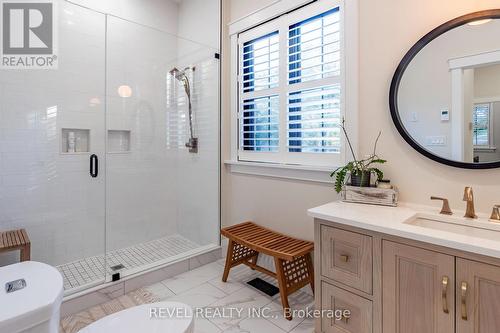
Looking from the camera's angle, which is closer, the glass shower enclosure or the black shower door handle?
the glass shower enclosure

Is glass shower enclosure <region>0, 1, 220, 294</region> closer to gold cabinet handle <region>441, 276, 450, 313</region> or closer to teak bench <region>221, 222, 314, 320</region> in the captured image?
teak bench <region>221, 222, 314, 320</region>

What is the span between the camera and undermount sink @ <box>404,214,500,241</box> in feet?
4.14

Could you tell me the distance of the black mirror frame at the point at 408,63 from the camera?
4.46 feet

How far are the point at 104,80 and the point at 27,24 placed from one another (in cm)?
73

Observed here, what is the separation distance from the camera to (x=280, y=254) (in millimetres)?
1778

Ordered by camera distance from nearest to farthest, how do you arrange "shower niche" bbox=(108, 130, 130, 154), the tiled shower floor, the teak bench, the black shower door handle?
the teak bench < the tiled shower floor < the black shower door handle < "shower niche" bbox=(108, 130, 130, 154)

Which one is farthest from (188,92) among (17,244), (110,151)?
(17,244)

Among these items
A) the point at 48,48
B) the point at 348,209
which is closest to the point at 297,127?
the point at 348,209

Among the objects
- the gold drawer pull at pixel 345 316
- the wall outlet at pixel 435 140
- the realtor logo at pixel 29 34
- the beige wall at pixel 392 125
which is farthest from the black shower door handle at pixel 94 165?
the wall outlet at pixel 435 140

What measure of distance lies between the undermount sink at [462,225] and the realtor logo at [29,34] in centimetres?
308

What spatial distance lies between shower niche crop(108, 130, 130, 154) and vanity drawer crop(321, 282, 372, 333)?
227 cm

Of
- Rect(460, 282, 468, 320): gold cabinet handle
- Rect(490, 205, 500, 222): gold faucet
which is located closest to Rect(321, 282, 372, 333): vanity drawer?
Rect(460, 282, 468, 320): gold cabinet handle

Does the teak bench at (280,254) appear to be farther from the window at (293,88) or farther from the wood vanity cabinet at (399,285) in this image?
the window at (293,88)

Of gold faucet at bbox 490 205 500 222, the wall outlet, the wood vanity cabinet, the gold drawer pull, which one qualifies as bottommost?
the gold drawer pull
